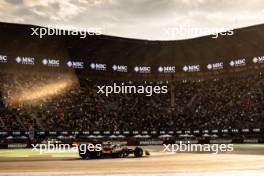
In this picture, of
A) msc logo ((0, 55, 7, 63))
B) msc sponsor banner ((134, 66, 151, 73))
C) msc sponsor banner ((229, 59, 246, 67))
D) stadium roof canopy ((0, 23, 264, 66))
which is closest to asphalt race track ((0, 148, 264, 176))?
msc logo ((0, 55, 7, 63))

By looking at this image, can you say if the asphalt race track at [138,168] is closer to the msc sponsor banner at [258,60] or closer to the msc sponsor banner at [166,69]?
the msc sponsor banner at [258,60]

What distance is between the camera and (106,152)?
100.0 feet

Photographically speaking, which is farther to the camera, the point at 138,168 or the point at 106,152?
the point at 106,152

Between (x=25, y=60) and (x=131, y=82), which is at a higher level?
(x=25, y=60)

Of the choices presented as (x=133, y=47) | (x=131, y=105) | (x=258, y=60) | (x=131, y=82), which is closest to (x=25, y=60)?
(x=133, y=47)

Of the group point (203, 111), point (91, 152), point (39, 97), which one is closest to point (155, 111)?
point (203, 111)

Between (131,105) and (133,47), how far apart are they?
32.9ft

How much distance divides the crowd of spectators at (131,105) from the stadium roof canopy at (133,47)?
11.9 ft

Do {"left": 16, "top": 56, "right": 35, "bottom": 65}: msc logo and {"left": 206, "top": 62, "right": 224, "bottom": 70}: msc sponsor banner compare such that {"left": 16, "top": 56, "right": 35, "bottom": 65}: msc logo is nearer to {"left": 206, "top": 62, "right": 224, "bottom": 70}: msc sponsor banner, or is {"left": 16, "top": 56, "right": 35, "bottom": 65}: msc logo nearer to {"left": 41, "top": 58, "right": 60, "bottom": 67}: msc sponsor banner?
{"left": 41, "top": 58, "right": 60, "bottom": 67}: msc sponsor banner

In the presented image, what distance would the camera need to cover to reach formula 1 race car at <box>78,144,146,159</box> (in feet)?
98.2

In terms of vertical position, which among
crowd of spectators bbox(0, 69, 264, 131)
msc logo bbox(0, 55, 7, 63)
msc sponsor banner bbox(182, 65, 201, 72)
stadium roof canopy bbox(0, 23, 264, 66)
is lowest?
crowd of spectators bbox(0, 69, 264, 131)

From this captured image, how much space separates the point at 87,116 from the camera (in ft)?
227

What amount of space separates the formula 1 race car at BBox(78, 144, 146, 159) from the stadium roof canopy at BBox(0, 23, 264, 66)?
4041 centimetres

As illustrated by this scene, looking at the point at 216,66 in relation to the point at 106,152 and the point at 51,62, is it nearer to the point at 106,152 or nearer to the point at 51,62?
the point at 51,62
